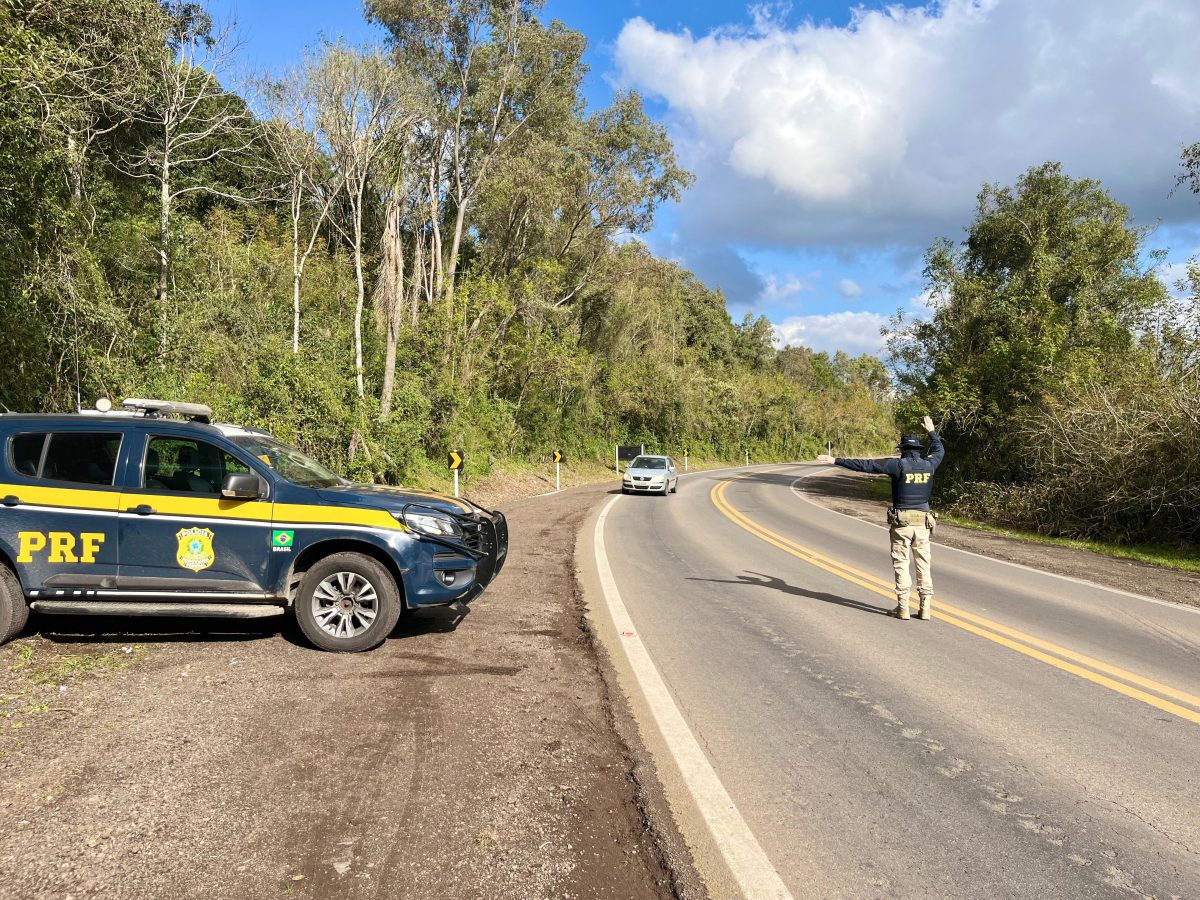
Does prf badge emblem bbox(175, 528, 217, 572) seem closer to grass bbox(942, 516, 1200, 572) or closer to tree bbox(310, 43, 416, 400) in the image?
tree bbox(310, 43, 416, 400)

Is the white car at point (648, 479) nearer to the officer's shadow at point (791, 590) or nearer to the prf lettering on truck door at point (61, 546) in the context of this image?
the officer's shadow at point (791, 590)

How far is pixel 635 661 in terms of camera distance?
5.61 m

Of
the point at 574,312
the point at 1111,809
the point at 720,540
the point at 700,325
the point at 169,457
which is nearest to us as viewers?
the point at 1111,809

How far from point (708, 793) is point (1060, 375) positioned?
21809 millimetres

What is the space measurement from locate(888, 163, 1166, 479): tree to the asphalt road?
14.6m

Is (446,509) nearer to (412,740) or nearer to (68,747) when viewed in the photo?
(412,740)

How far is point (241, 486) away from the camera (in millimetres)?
5262

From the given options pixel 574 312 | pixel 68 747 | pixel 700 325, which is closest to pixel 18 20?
pixel 68 747

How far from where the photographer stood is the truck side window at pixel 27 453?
543 cm

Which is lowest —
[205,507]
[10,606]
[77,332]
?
[10,606]

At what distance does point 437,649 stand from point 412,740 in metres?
1.76

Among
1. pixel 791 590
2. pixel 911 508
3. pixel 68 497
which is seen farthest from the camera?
pixel 791 590

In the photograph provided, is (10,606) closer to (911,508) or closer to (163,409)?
(163,409)

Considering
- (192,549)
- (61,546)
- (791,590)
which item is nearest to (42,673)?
(61,546)
